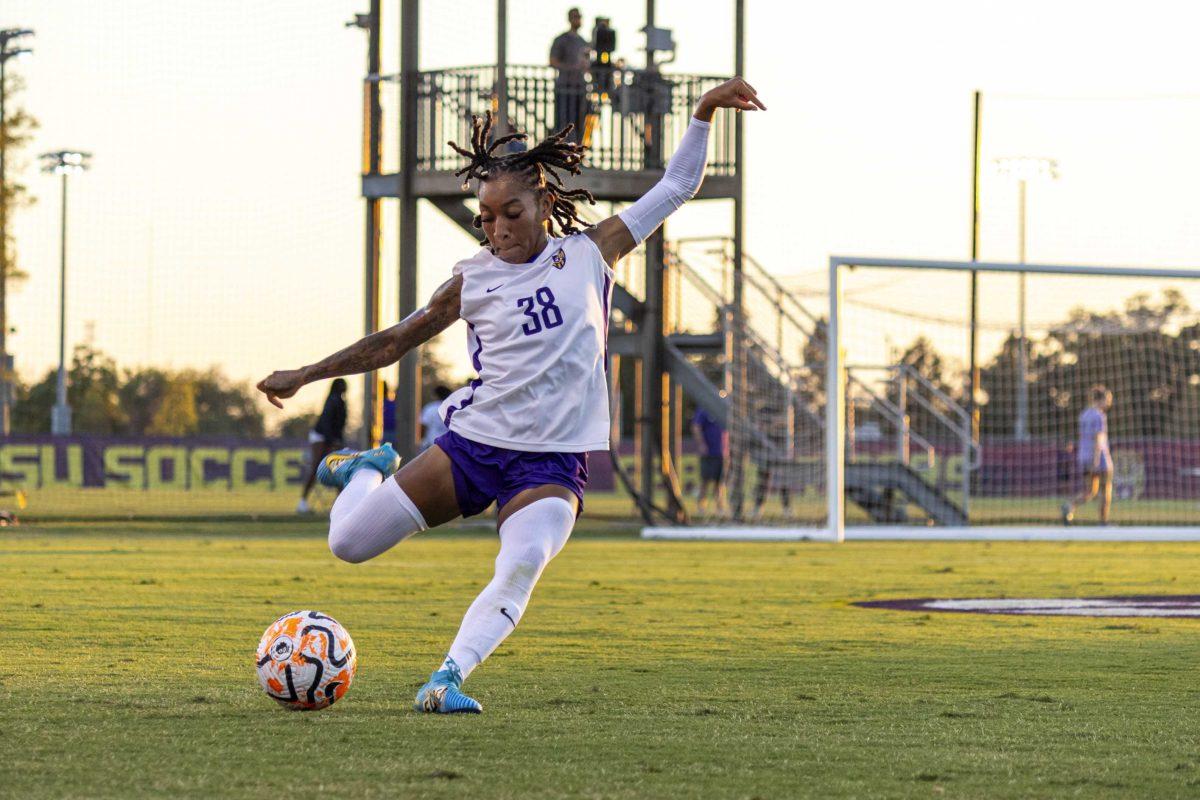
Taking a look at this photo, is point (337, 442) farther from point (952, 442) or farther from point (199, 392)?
point (199, 392)

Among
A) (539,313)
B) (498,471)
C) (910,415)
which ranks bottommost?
(498,471)

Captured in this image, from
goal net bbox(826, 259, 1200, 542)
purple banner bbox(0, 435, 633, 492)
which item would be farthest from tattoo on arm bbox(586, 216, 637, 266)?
purple banner bbox(0, 435, 633, 492)

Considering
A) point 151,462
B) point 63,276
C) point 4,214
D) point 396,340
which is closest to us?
point 396,340

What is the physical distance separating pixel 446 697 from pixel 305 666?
1.63 ft

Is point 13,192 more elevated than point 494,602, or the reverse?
point 13,192

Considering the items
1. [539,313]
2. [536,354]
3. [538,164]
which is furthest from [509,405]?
[538,164]

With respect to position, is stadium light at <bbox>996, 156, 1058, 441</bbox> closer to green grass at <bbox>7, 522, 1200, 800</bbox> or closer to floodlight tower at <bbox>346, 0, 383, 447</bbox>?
floodlight tower at <bbox>346, 0, 383, 447</bbox>

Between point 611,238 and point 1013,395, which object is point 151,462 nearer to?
point 1013,395

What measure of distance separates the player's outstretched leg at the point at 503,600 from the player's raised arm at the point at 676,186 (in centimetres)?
104

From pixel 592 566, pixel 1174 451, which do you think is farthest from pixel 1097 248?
pixel 592 566

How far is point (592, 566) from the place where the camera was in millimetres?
15945

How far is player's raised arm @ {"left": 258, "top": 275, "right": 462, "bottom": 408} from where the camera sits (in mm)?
6762

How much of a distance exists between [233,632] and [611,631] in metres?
1.92

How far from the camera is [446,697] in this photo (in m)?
6.24
